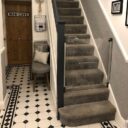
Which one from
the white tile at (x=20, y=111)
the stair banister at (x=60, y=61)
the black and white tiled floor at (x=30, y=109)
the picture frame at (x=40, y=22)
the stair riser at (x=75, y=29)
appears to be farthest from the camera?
the picture frame at (x=40, y=22)

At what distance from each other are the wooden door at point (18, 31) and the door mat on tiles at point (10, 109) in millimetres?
2216

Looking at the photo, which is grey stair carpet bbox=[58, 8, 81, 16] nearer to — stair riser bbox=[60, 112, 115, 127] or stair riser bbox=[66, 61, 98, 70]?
stair riser bbox=[66, 61, 98, 70]

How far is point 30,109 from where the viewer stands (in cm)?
356

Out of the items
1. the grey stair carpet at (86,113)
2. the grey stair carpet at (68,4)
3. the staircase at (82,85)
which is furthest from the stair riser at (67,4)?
the grey stair carpet at (86,113)

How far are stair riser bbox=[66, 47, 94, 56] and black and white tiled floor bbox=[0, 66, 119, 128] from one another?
1096mm

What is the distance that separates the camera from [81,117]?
303 cm

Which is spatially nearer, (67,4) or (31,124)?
(31,124)

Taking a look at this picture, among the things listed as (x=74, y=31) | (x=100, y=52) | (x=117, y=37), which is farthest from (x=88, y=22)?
(x=117, y=37)

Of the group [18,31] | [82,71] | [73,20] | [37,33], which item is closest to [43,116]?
[82,71]

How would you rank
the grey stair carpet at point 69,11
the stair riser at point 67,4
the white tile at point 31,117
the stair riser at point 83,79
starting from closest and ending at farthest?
the white tile at point 31,117
the stair riser at point 83,79
the grey stair carpet at point 69,11
the stair riser at point 67,4

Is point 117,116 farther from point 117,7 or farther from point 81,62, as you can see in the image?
point 117,7

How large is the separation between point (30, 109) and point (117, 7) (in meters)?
2.49

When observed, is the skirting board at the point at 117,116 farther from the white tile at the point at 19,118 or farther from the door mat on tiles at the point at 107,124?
the white tile at the point at 19,118

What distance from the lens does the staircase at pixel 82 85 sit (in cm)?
310
